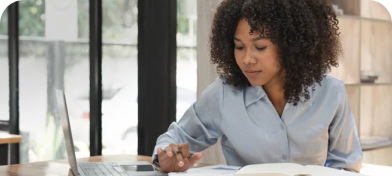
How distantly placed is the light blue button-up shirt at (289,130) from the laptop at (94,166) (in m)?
0.13

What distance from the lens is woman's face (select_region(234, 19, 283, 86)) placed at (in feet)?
5.53

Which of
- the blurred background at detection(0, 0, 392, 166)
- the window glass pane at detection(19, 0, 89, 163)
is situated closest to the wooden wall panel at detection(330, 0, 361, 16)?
the blurred background at detection(0, 0, 392, 166)

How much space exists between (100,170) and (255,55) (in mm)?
577

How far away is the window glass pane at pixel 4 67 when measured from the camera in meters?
4.56

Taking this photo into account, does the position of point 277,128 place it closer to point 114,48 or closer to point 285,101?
point 285,101

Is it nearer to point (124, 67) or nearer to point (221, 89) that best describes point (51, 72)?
point (124, 67)

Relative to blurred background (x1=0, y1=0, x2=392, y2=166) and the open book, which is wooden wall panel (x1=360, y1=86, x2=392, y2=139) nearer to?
blurred background (x1=0, y1=0, x2=392, y2=166)

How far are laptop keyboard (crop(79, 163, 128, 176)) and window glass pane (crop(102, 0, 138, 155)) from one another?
6.47 ft

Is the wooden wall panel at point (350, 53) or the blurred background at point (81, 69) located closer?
the wooden wall panel at point (350, 53)

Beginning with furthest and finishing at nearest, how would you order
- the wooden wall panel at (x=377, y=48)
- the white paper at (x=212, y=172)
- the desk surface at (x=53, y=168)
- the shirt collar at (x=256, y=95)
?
the wooden wall panel at (x=377, y=48)
the shirt collar at (x=256, y=95)
the desk surface at (x=53, y=168)
the white paper at (x=212, y=172)

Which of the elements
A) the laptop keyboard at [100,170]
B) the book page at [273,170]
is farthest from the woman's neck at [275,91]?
the laptop keyboard at [100,170]

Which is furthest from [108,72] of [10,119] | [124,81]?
[10,119]

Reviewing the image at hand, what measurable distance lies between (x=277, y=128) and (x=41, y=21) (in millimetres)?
2953

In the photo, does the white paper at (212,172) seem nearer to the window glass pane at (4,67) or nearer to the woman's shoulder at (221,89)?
the woman's shoulder at (221,89)
